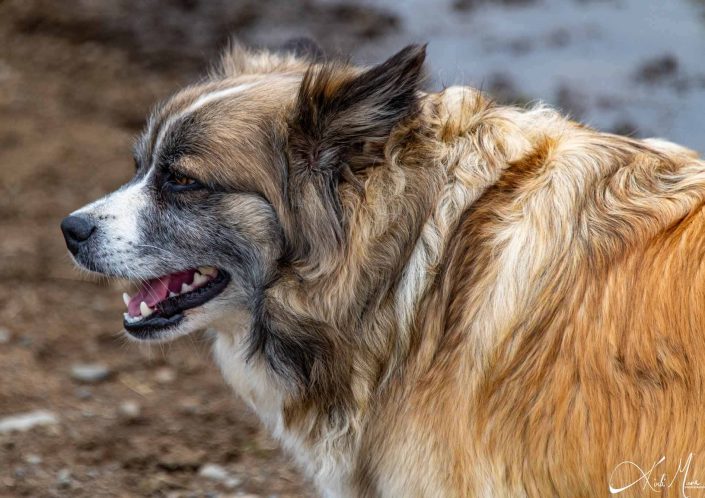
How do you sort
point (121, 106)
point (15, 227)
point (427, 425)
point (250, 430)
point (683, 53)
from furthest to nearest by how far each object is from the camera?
point (121, 106)
point (683, 53)
point (15, 227)
point (250, 430)
point (427, 425)

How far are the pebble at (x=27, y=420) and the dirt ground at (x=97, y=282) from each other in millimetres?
45

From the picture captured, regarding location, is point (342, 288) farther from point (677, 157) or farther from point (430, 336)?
point (677, 157)

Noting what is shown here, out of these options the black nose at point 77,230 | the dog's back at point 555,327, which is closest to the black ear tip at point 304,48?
the dog's back at point 555,327

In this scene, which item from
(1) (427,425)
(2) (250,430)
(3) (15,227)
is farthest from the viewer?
(3) (15,227)

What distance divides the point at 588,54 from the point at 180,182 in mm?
5318

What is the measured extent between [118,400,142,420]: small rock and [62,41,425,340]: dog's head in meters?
1.42

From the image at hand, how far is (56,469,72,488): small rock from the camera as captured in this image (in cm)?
403

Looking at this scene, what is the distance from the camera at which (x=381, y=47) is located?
841 cm

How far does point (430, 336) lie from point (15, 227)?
4430mm

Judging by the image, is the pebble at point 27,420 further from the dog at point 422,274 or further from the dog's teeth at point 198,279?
the dog's teeth at point 198,279

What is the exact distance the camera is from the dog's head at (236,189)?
9.69ft

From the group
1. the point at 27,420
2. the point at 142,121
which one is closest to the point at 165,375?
the point at 27,420

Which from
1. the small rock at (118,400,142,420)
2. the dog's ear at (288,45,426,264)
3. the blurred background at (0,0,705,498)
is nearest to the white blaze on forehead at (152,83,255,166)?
the dog's ear at (288,45,426,264)

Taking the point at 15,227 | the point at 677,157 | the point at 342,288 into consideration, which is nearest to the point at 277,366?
the point at 342,288
